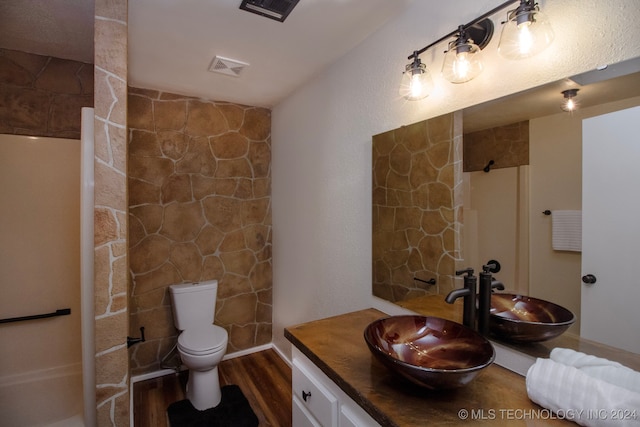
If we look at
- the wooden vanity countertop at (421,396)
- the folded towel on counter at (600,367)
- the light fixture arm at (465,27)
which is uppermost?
the light fixture arm at (465,27)

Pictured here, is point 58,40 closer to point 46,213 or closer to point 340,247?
point 46,213

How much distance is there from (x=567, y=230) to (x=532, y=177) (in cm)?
22

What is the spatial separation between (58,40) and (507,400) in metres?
3.16

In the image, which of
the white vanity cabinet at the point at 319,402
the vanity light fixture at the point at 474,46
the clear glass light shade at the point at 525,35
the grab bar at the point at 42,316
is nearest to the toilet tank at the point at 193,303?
the grab bar at the point at 42,316

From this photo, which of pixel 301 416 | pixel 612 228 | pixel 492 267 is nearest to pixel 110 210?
pixel 301 416

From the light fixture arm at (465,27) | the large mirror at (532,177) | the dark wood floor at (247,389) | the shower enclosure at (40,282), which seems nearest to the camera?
the large mirror at (532,177)

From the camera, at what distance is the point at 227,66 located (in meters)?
2.29

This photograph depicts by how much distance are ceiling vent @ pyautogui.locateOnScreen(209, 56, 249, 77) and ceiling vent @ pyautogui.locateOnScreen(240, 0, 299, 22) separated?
624 mm

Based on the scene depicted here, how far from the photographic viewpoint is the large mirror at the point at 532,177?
3.21 feet

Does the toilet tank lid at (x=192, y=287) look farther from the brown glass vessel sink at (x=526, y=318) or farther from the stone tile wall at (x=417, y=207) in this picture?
the brown glass vessel sink at (x=526, y=318)

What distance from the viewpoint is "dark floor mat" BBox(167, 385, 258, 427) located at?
2170 mm

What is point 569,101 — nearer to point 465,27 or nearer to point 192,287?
point 465,27

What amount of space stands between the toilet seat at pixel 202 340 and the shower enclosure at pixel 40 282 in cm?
68

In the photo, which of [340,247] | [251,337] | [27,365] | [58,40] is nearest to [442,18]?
[340,247]
